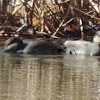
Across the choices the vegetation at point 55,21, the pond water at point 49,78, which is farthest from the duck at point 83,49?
the vegetation at point 55,21

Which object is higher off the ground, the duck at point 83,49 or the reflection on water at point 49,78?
the reflection on water at point 49,78

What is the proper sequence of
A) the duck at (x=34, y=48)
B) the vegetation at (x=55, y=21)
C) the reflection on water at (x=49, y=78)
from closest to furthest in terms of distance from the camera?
the reflection on water at (x=49, y=78) < the duck at (x=34, y=48) < the vegetation at (x=55, y=21)

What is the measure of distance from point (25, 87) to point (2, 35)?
24.3 ft

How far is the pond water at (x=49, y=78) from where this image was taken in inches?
156

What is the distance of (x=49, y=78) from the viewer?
4871 millimetres

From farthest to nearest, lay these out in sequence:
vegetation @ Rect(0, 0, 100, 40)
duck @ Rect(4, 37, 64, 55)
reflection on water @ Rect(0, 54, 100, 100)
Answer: vegetation @ Rect(0, 0, 100, 40)
duck @ Rect(4, 37, 64, 55)
reflection on water @ Rect(0, 54, 100, 100)

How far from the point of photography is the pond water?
3971 mm

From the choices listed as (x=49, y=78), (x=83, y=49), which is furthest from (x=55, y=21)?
(x=49, y=78)

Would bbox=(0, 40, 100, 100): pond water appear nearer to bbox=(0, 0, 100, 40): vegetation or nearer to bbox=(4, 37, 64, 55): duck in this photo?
bbox=(4, 37, 64, 55): duck

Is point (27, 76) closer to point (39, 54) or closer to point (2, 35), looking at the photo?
point (39, 54)

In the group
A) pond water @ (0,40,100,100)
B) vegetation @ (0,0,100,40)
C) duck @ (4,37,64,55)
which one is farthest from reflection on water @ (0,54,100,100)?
vegetation @ (0,0,100,40)

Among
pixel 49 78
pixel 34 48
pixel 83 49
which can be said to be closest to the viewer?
pixel 49 78

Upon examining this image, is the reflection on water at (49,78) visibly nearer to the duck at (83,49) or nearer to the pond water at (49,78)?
the pond water at (49,78)

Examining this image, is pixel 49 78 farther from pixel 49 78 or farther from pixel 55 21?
pixel 55 21
